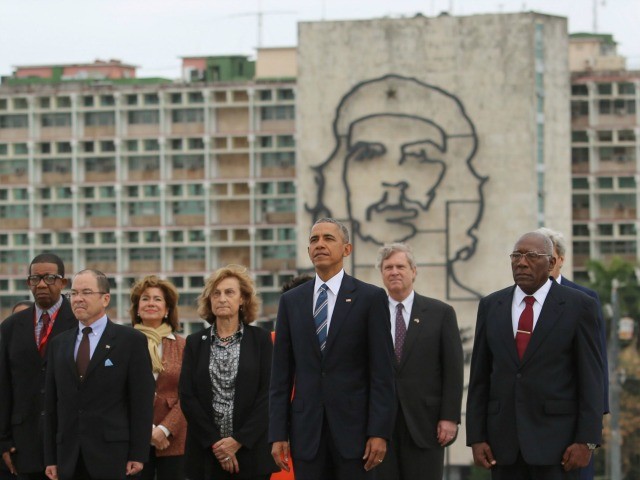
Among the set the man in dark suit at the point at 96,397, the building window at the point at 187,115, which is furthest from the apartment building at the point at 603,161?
the man in dark suit at the point at 96,397

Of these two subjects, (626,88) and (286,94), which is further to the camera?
(286,94)

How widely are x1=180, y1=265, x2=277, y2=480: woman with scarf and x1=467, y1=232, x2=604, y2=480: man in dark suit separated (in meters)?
1.96

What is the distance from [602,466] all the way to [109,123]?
43227 millimetres

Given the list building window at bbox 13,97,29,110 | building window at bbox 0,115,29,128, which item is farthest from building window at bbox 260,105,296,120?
building window at bbox 0,115,29,128

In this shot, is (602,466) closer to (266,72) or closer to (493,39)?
(493,39)

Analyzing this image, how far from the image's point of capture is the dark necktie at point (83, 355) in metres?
12.0

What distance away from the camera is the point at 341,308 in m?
10.9

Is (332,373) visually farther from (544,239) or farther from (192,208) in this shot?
(192,208)

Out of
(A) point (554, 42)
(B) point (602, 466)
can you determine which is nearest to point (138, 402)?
(B) point (602, 466)

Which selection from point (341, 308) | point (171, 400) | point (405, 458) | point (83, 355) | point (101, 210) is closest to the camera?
point (341, 308)

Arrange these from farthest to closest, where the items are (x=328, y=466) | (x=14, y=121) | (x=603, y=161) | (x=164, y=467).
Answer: (x=14, y=121) < (x=603, y=161) < (x=164, y=467) < (x=328, y=466)

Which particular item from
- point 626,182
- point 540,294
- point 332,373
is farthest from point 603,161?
point 332,373

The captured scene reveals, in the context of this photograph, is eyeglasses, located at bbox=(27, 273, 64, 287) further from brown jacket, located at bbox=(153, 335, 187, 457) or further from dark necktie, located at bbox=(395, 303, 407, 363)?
dark necktie, located at bbox=(395, 303, 407, 363)

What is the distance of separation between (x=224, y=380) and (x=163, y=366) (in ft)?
4.02
